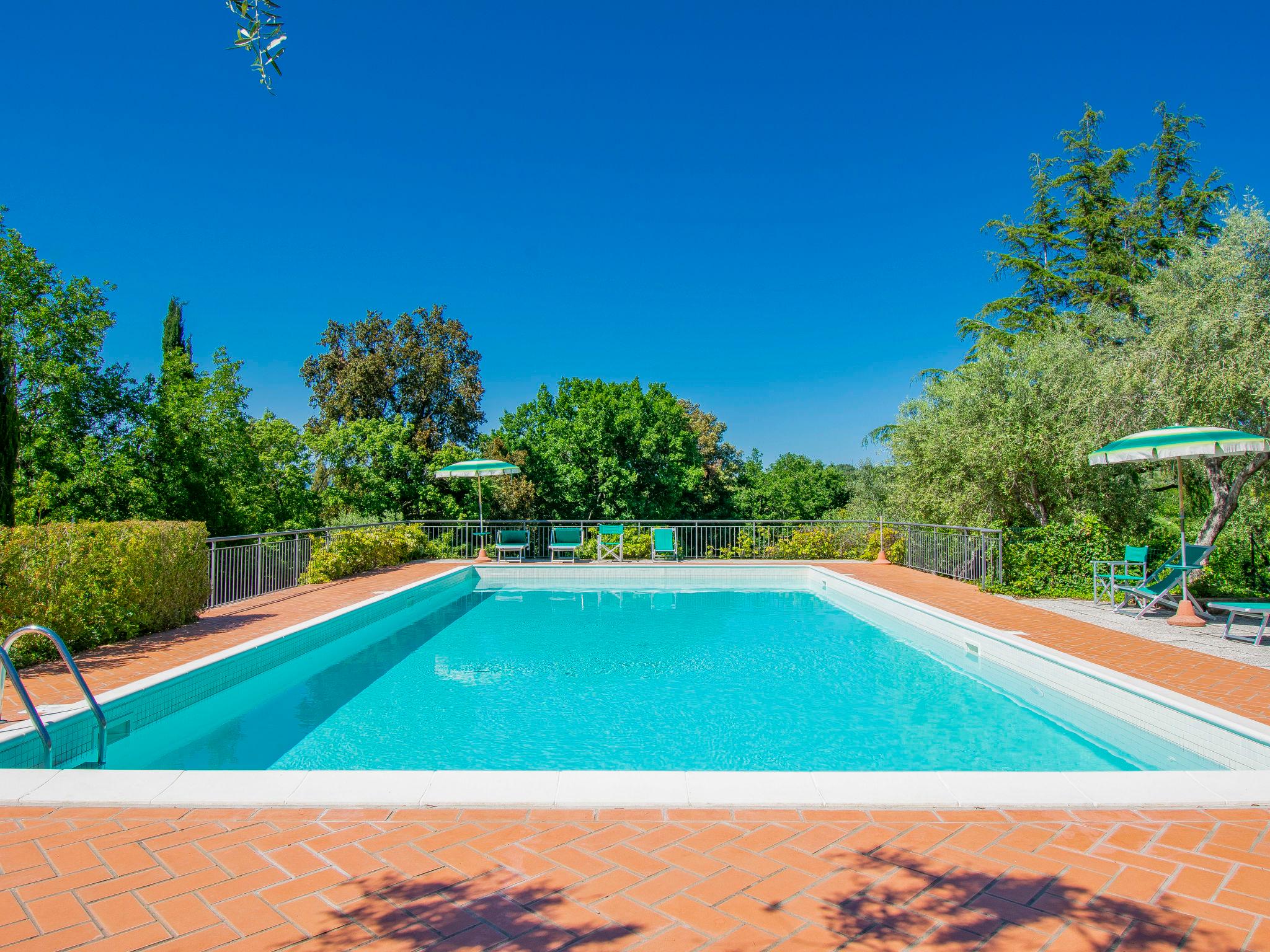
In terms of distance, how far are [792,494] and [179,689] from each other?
22666mm

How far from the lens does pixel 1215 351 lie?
344 inches

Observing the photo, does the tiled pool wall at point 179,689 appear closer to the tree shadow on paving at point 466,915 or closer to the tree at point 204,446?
the tree shadow on paving at point 466,915

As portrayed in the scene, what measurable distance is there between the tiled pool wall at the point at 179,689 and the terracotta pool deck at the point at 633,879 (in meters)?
1.06

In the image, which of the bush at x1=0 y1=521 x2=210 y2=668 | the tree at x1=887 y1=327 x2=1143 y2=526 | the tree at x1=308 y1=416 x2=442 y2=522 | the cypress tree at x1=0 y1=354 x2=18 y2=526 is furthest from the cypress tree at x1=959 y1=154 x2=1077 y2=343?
the cypress tree at x1=0 y1=354 x2=18 y2=526

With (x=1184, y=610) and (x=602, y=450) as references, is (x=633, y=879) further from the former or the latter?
(x=602, y=450)

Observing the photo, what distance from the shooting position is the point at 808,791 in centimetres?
306

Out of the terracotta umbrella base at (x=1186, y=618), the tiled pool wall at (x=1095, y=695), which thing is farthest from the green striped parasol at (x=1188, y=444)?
the tiled pool wall at (x=1095, y=695)

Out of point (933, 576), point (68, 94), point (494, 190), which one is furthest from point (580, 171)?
point (933, 576)

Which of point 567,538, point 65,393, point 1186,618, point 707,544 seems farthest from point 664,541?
point 65,393

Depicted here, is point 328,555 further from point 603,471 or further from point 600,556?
point 603,471

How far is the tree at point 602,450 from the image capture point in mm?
19188

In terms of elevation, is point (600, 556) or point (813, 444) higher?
point (813, 444)

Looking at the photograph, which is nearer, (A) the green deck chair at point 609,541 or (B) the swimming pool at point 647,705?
(B) the swimming pool at point 647,705

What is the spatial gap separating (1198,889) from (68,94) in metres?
18.2
